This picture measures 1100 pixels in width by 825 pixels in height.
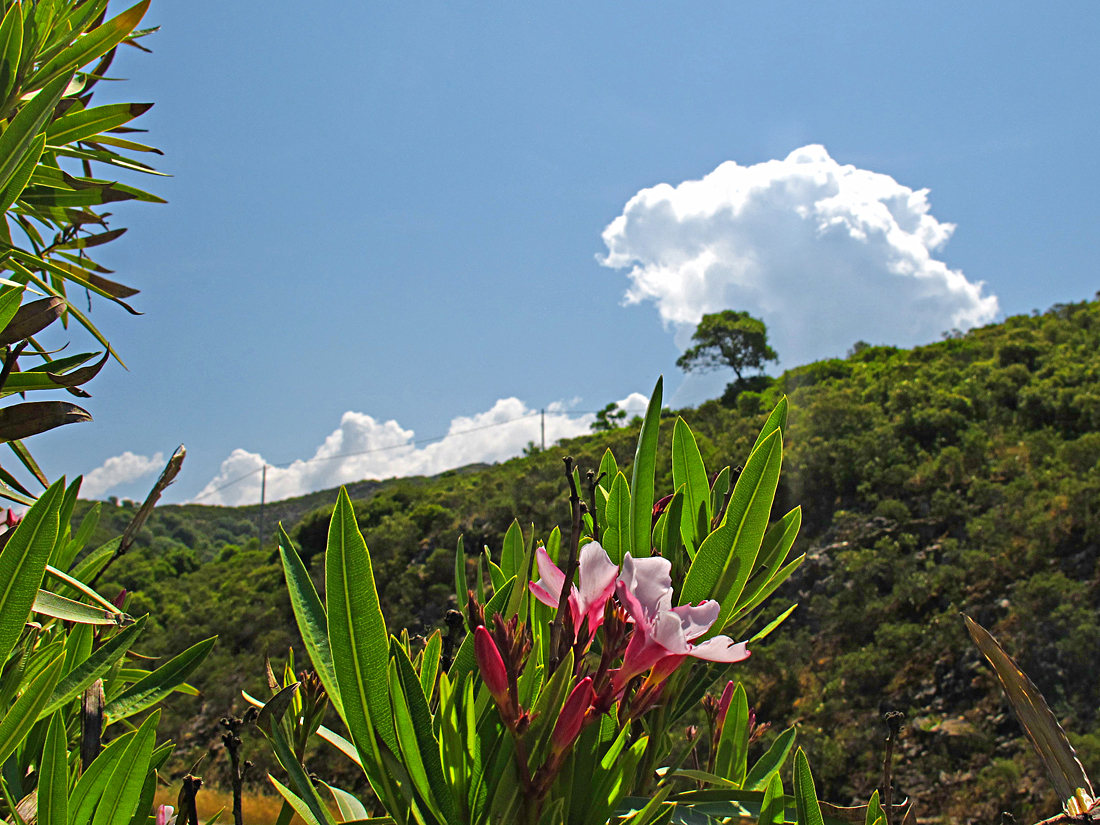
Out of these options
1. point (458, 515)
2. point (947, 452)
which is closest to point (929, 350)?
point (947, 452)

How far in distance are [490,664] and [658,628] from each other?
90 millimetres

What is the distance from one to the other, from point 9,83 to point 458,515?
1066 cm

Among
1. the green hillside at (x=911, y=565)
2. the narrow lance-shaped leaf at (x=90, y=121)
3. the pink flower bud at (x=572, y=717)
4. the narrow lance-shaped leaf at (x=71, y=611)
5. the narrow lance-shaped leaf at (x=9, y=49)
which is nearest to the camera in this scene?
the pink flower bud at (x=572, y=717)

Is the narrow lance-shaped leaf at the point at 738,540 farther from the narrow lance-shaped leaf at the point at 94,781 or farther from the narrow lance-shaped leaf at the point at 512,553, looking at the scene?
the narrow lance-shaped leaf at the point at 94,781

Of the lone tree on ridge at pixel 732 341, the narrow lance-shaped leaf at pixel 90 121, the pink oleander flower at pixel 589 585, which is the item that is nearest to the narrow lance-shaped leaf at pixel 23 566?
the pink oleander flower at pixel 589 585

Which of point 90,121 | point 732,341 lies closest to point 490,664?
point 90,121

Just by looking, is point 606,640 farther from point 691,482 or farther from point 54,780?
point 54,780

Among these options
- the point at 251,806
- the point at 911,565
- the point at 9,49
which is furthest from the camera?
the point at 911,565

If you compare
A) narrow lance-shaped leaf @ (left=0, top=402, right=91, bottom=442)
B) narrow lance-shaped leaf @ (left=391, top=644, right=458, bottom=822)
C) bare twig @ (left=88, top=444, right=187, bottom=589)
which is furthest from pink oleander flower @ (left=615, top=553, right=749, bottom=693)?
narrow lance-shaped leaf @ (left=0, top=402, right=91, bottom=442)

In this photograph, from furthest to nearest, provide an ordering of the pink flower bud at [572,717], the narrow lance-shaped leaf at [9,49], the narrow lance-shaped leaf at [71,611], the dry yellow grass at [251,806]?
the dry yellow grass at [251,806], the narrow lance-shaped leaf at [9,49], the narrow lance-shaped leaf at [71,611], the pink flower bud at [572,717]

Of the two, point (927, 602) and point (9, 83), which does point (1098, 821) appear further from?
point (927, 602)

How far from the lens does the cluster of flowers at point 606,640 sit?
34 cm

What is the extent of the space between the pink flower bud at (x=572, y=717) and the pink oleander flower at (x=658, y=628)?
41 millimetres

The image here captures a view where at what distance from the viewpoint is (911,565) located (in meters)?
5.91
